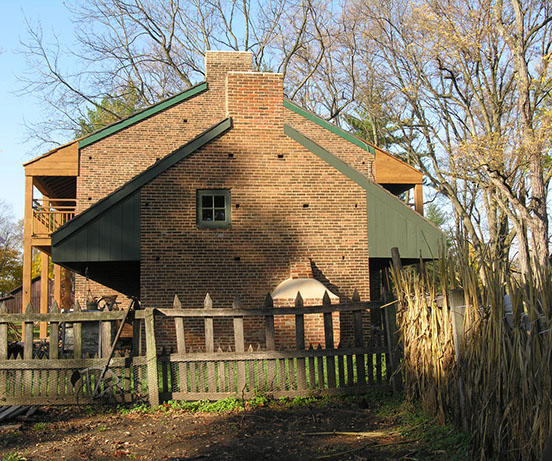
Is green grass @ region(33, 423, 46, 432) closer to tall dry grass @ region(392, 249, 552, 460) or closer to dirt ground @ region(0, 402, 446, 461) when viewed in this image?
dirt ground @ region(0, 402, 446, 461)

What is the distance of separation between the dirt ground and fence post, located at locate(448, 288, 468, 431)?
2.05ft

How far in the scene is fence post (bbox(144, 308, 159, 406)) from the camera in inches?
302

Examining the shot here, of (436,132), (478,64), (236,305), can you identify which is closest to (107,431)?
(236,305)

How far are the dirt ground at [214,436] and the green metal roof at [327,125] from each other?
577 inches

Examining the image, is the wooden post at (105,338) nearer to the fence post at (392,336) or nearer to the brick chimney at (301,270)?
the fence post at (392,336)

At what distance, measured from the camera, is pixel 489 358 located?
4906mm

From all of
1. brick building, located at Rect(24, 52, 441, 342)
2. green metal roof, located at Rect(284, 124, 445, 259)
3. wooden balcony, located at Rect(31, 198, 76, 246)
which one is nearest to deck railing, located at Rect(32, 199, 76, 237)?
wooden balcony, located at Rect(31, 198, 76, 246)

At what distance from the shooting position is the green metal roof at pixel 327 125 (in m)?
21.0

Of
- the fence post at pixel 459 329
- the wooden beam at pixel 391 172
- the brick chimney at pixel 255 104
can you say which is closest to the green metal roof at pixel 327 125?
the wooden beam at pixel 391 172

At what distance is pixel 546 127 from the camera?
18.7 metres

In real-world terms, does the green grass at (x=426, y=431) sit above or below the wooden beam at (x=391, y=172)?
below

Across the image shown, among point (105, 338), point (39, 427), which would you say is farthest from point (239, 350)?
point (39, 427)

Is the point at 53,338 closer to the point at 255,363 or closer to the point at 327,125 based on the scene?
the point at 255,363

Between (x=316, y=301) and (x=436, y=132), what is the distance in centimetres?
1818
